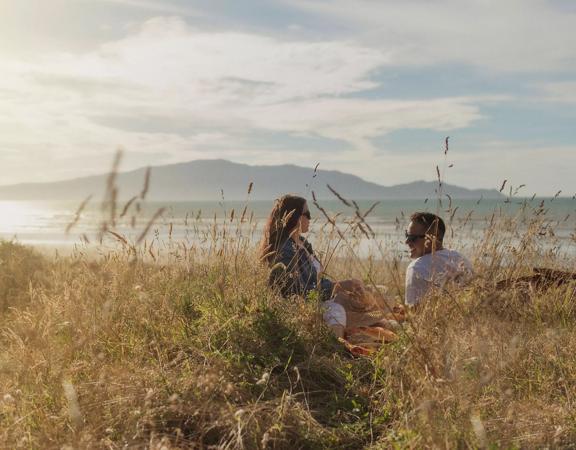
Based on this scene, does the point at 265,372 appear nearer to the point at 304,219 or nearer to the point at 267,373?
the point at 267,373

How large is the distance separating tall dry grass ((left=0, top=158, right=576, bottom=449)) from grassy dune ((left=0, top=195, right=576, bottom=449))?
0.01 m

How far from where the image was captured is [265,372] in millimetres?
3422

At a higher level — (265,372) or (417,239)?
(417,239)

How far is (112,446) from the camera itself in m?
2.79

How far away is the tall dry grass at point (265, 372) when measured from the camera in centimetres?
286

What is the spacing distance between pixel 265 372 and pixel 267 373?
285mm

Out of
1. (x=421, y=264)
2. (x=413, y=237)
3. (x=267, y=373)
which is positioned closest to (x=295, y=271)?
(x=421, y=264)

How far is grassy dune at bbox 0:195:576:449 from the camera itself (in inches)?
113

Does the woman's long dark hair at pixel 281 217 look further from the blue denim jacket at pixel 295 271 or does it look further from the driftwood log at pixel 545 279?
the driftwood log at pixel 545 279

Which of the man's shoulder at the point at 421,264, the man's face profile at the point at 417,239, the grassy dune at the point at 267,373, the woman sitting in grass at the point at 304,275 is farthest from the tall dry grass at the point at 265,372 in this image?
the man's face profile at the point at 417,239

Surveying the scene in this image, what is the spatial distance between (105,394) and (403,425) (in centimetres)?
154

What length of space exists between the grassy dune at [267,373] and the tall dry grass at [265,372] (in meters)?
0.01

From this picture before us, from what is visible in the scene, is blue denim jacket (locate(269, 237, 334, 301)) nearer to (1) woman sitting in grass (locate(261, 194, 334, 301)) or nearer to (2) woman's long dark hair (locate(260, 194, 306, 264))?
(1) woman sitting in grass (locate(261, 194, 334, 301))

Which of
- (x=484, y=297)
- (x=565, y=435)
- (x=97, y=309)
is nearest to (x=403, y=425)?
(x=565, y=435)
